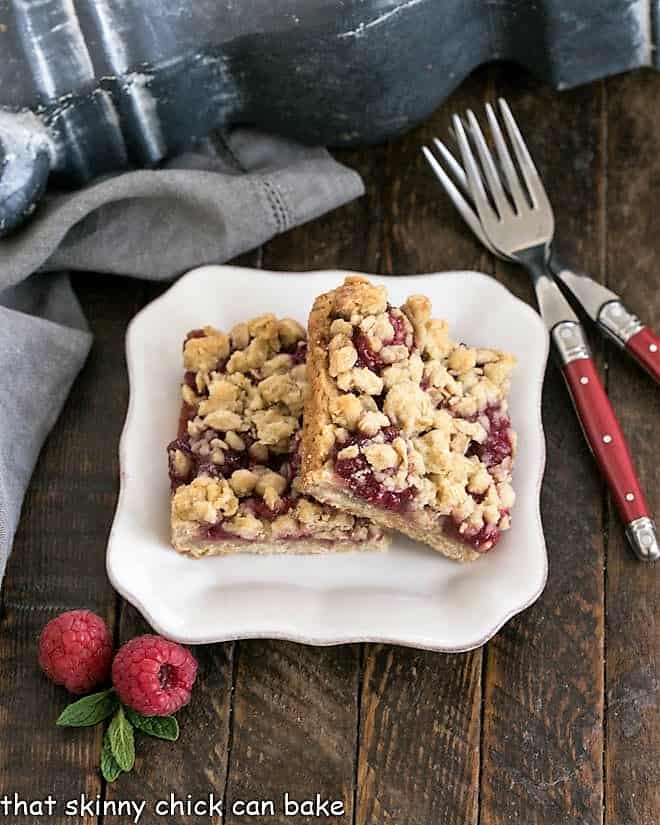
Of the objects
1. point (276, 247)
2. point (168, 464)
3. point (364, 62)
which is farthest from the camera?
point (276, 247)

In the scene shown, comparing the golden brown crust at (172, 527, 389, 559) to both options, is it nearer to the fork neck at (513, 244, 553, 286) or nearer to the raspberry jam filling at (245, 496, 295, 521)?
the raspberry jam filling at (245, 496, 295, 521)

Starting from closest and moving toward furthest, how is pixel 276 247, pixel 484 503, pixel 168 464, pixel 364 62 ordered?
pixel 484 503, pixel 168 464, pixel 364 62, pixel 276 247

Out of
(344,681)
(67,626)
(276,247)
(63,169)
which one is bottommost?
(344,681)

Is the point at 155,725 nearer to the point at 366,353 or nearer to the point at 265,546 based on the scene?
the point at 265,546

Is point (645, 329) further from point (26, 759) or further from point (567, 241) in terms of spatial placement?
point (26, 759)

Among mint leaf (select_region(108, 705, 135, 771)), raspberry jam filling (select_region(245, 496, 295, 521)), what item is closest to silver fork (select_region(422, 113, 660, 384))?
raspberry jam filling (select_region(245, 496, 295, 521))

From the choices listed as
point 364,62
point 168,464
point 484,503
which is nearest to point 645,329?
point 484,503

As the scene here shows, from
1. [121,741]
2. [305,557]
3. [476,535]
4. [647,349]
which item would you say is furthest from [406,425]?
[121,741]
